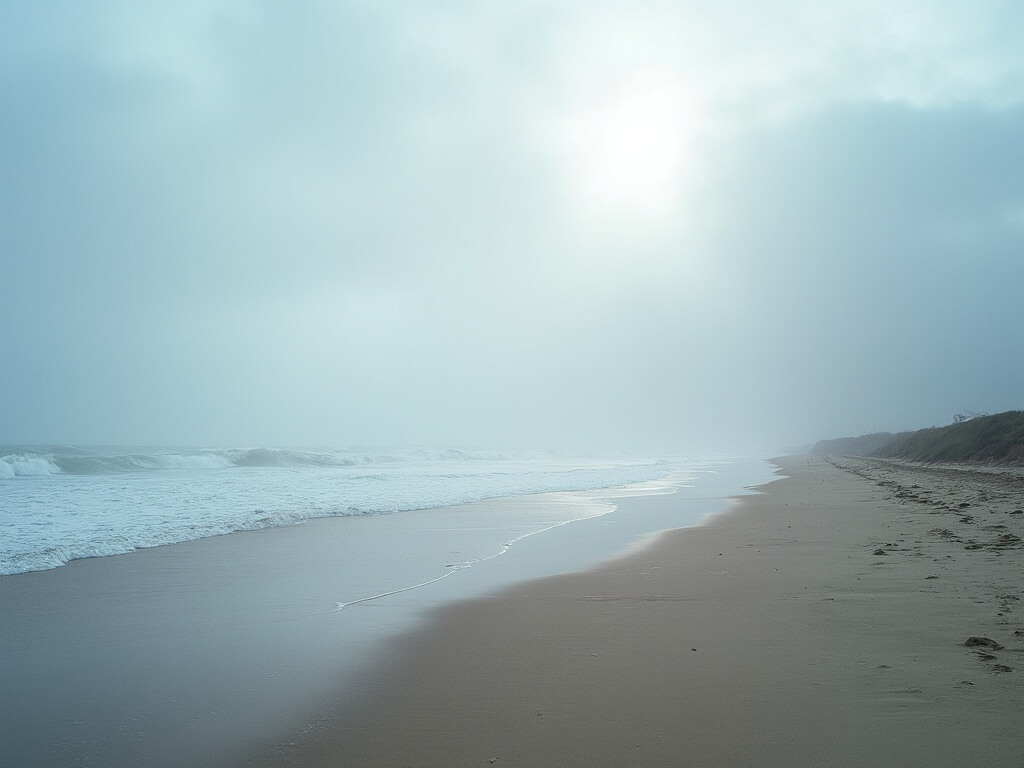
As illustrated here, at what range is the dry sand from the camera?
2971 millimetres

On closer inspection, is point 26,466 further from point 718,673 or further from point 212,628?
point 718,673

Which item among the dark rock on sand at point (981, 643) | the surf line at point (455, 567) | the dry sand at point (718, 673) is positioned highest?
the dark rock on sand at point (981, 643)

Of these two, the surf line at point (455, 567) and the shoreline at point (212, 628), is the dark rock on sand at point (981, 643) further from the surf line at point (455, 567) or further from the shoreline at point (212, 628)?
the surf line at point (455, 567)

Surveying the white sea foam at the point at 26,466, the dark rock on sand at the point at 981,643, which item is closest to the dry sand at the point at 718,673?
the dark rock on sand at the point at 981,643

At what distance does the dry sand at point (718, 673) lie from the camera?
297 cm

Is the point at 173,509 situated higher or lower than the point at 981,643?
lower

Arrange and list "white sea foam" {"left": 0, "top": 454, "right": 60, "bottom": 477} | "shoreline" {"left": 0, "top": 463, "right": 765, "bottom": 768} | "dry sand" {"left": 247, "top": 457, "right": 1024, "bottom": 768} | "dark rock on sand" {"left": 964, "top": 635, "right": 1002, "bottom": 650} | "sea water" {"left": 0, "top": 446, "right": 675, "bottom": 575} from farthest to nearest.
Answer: "white sea foam" {"left": 0, "top": 454, "right": 60, "bottom": 477}, "sea water" {"left": 0, "top": 446, "right": 675, "bottom": 575}, "dark rock on sand" {"left": 964, "top": 635, "right": 1002, "bottom": 650}, "shoreline" {"left": 0, "top": 463, "right": 765, "bottom": 768}, "dry sand" {"left": 247, "top": 457, "right": 1024, "bottom": 768}

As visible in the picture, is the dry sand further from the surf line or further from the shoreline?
the surf line

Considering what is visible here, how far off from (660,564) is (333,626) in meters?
4.18

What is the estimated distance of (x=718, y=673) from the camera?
156 inches

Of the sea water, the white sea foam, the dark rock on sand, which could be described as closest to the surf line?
the sea water

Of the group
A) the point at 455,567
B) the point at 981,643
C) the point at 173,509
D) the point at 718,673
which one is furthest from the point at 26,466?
the point at 981,643

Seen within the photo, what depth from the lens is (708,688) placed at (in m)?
3.72

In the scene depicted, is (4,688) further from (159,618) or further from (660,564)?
(660,564)
